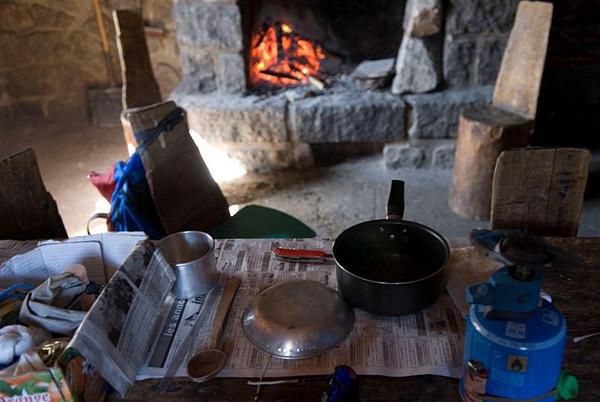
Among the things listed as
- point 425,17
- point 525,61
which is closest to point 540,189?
point 525,61

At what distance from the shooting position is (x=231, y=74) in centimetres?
293

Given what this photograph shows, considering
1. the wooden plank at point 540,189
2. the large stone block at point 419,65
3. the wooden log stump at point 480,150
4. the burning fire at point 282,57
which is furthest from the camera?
the burning fire at point 282,57

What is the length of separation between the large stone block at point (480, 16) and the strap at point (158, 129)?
1.57m

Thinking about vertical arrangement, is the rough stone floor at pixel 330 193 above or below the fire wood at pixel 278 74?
below

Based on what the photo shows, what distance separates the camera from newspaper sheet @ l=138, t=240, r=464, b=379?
2.81 feet

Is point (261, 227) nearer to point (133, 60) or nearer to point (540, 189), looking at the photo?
point (540, 189)

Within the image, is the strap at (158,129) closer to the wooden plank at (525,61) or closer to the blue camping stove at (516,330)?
the blue camping stove at (516,330)

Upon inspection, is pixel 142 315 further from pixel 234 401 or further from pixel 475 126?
pixel 475 126


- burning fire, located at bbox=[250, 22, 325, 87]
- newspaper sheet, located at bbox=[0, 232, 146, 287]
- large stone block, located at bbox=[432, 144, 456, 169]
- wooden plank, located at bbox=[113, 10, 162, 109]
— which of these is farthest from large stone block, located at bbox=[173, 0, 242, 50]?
newspaper sheet, located at bbox=[0, 232, 146, 287]

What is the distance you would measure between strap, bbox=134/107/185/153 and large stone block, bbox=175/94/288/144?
1098 mm

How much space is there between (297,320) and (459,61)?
7.19ft

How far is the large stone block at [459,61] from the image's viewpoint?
2.69 metres

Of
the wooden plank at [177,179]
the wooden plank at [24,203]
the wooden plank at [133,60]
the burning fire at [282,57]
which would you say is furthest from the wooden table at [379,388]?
the burning fire at [282,57]

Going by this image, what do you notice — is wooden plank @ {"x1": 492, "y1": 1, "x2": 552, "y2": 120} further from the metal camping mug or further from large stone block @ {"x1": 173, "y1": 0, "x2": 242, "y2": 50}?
the metal camping mug
